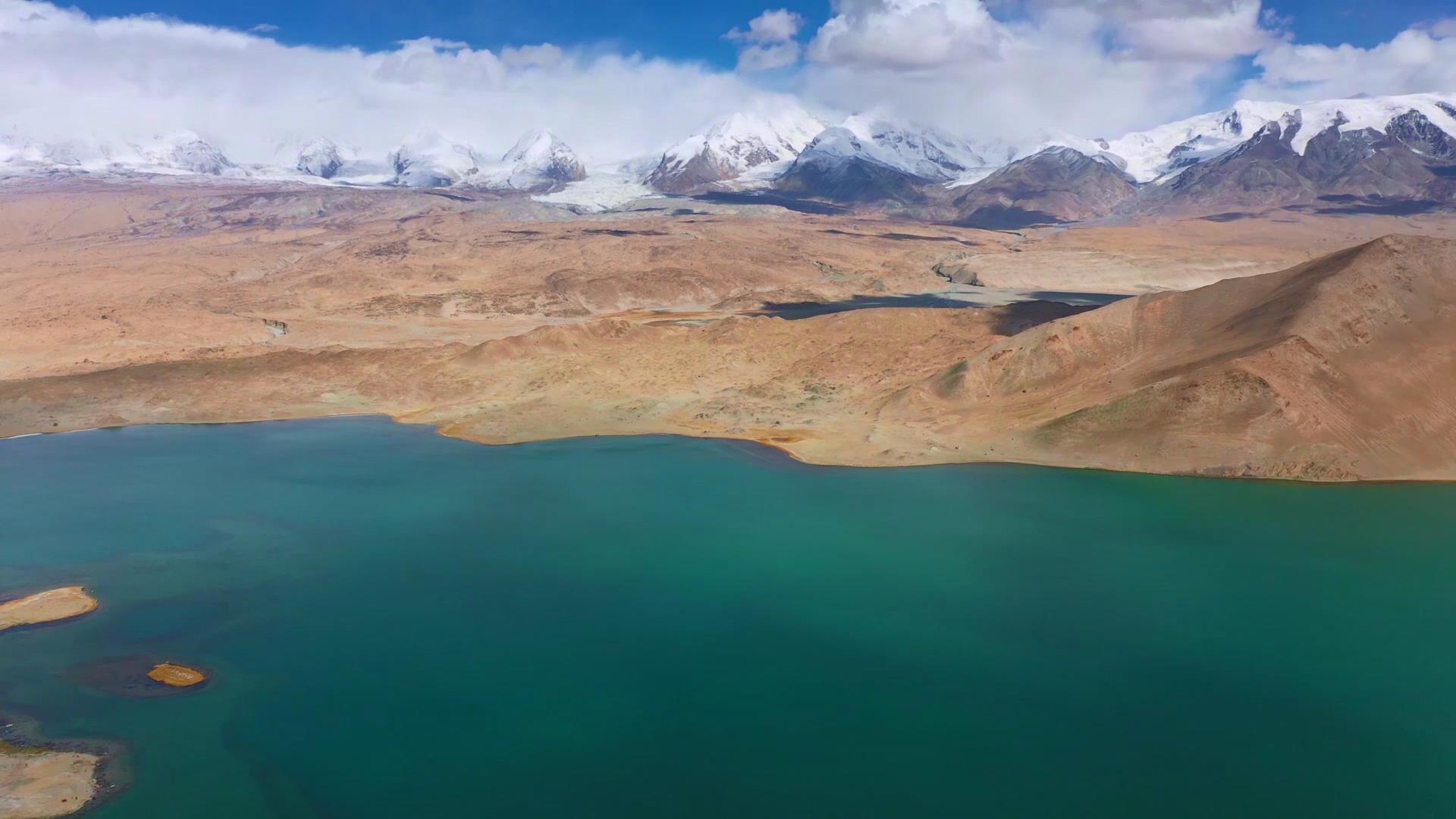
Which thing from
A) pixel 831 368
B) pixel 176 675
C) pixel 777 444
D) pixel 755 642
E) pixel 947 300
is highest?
pixel 947 300

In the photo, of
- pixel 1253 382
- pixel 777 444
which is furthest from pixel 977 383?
pixel 1253 382

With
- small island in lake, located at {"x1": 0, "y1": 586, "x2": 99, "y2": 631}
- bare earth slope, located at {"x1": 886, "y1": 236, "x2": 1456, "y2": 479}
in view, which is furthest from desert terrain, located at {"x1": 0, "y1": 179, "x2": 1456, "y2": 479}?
small island in lake, located at {"x1": 0, "y1": 586, "x2": 99, "y2": 631}

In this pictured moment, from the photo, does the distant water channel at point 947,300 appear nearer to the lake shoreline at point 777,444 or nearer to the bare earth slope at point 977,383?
the bare earth slope at point 977,383

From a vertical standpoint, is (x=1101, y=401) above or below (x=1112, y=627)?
above

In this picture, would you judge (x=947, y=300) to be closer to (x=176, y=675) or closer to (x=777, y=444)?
(x=777, y=444)

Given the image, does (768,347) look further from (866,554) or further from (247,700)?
(247,700)

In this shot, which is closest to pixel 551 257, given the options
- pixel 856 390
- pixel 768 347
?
pixel 768 347

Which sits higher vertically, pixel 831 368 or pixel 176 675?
pixel 831 368
